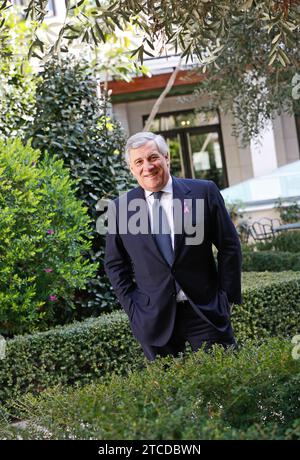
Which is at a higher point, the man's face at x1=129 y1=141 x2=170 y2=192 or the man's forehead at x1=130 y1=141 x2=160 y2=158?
the man's forehead at x1=130 y1=141 x2=160 y2=158

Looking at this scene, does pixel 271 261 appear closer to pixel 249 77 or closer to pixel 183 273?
pixel 249 77

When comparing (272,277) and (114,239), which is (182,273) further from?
(272,277)

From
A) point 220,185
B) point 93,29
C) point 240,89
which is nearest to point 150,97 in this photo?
point 220,185

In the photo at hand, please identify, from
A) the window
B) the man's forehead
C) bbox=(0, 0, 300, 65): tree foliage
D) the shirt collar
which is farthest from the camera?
the window

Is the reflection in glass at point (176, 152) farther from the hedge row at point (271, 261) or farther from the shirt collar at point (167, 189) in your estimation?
the shirt collar at point (167, 189)

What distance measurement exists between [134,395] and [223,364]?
18.6 inches

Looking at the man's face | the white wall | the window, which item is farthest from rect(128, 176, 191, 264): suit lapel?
the window

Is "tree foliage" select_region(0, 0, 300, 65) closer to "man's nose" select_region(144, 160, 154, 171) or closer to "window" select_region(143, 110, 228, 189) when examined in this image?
"man's nose" select_region(144, 160, 154, 171)

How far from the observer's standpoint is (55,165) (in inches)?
325

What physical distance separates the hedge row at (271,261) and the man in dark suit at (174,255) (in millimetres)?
7378

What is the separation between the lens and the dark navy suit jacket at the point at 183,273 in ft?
14.6

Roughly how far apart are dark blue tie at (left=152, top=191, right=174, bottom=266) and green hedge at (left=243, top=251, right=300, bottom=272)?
748 centimetres

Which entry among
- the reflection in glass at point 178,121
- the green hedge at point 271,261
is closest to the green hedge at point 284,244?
the green hedge at point 271,261

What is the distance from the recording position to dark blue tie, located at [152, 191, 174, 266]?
454cm
